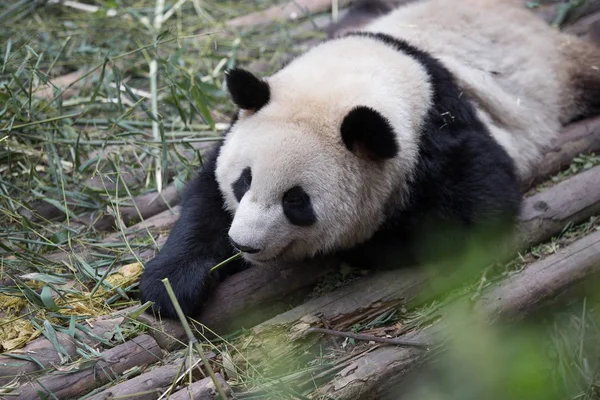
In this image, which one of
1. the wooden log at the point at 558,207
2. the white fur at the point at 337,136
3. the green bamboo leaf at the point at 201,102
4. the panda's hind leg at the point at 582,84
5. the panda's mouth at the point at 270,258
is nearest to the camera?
the white fur at the point at 337,136

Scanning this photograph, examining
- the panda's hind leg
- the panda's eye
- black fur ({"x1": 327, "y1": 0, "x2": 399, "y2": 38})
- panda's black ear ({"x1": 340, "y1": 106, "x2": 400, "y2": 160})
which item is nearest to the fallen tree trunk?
the panda's eye

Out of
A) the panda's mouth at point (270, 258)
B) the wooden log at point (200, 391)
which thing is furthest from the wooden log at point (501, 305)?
the panda's mouth at point (270, 258)

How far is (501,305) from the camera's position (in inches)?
140

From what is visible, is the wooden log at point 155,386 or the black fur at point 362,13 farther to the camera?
the black fur at point 362,13

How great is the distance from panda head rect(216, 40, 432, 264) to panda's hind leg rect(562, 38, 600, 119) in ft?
6.74

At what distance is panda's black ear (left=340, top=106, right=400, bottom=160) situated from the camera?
3.24 meters

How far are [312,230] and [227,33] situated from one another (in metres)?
3.53

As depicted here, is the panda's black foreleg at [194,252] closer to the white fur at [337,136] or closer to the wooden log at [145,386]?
the white fur at [337,136]

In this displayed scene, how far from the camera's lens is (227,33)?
255 inches

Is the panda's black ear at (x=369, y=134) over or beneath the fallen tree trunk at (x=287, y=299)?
over

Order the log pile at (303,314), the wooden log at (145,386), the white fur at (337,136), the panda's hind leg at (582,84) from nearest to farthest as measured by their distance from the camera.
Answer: the wooden log at (145,386) → the log pile at (303,314) → the white fur at (337,136) → the panda's hind leg at (582,84)

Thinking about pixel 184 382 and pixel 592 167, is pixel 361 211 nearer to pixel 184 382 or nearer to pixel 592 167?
pixel 184 382

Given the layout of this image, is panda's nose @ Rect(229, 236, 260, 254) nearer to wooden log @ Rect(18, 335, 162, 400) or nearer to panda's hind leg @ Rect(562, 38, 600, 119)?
wooden log @ Rect(18, 335, 162, 400)

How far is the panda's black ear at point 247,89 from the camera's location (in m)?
3.52
